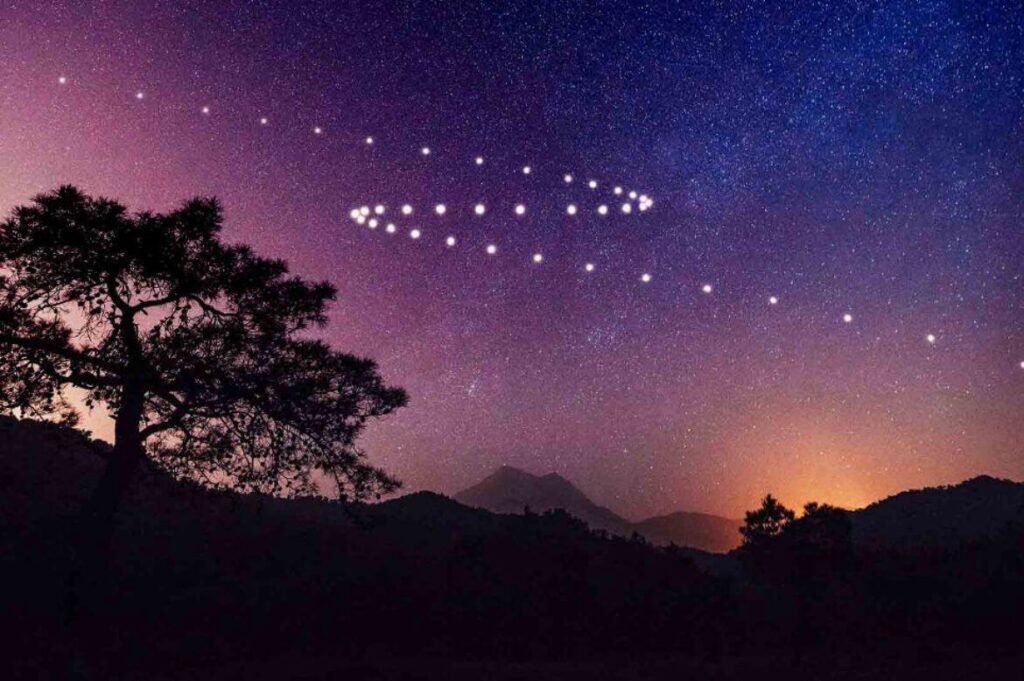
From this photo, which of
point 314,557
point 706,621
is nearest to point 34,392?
point 314,557

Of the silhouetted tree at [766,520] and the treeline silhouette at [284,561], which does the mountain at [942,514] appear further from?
the silhouetted tree at [766,520]

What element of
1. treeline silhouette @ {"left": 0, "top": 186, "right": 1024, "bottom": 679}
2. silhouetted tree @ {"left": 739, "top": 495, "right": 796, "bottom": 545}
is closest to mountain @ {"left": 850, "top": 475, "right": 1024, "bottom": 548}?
treeline silhouette @ {"left": 0, "top": 186, "right": 1024, "bottom": 679}

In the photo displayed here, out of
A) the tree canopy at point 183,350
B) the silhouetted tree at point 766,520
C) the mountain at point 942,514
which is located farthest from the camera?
the mountain at point 942,514

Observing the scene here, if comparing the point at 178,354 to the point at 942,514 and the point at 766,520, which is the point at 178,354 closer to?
the point at 766,520

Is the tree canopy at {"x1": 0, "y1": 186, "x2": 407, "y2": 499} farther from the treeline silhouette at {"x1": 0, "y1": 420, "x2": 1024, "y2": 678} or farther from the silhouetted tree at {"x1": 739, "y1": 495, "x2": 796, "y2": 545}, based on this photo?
the silhouetted tree at {"x1": 739, "y1": 495, "x2": 796, "y2": 545}

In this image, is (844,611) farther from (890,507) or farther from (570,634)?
(890,507)

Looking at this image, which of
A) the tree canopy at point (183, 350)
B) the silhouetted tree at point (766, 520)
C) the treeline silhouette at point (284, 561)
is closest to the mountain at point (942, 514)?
the treeline silhouette at point (284, 561)
